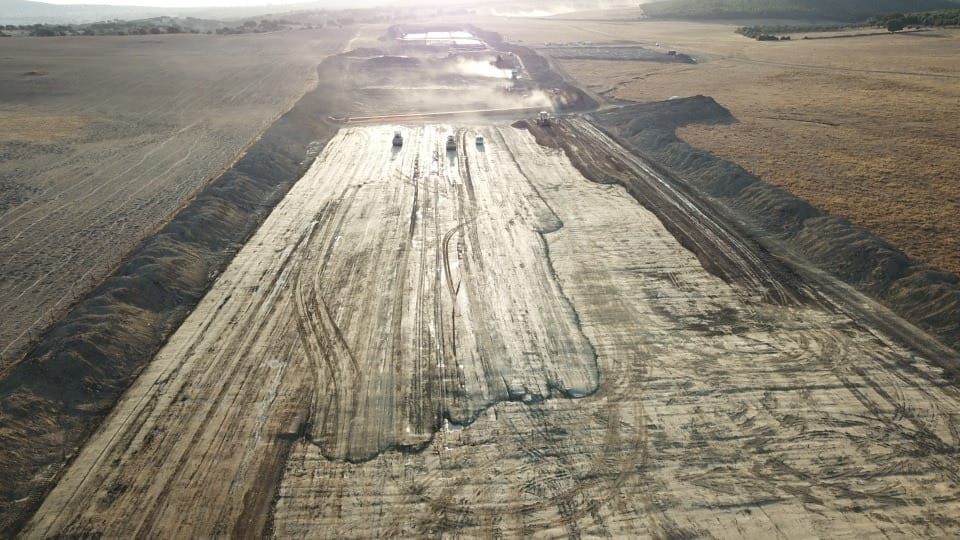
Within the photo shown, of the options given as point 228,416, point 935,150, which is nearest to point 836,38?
point 935,150

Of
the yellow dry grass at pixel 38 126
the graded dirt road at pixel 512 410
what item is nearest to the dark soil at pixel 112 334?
the graded dirt road at pixel 512 410

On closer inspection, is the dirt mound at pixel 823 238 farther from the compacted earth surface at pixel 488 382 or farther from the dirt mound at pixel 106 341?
the dirt mound at pixel 106 341

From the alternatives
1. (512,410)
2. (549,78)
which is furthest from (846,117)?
(512,410)

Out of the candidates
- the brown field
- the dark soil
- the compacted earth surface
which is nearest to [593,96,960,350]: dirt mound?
the compacted earth surface

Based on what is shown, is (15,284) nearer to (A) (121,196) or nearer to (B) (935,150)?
(A) (121,196)

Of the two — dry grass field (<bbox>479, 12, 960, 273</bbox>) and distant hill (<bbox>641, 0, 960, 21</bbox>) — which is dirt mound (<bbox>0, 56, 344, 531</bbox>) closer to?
dry grass field (<bbox>479, 12, 960, 273</bbox>)

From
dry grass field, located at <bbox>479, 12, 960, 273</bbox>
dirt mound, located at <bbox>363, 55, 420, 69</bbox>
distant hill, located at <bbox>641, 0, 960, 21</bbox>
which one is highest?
distant hill, located at <bbox>641, 0, 960, 21</bbox>
